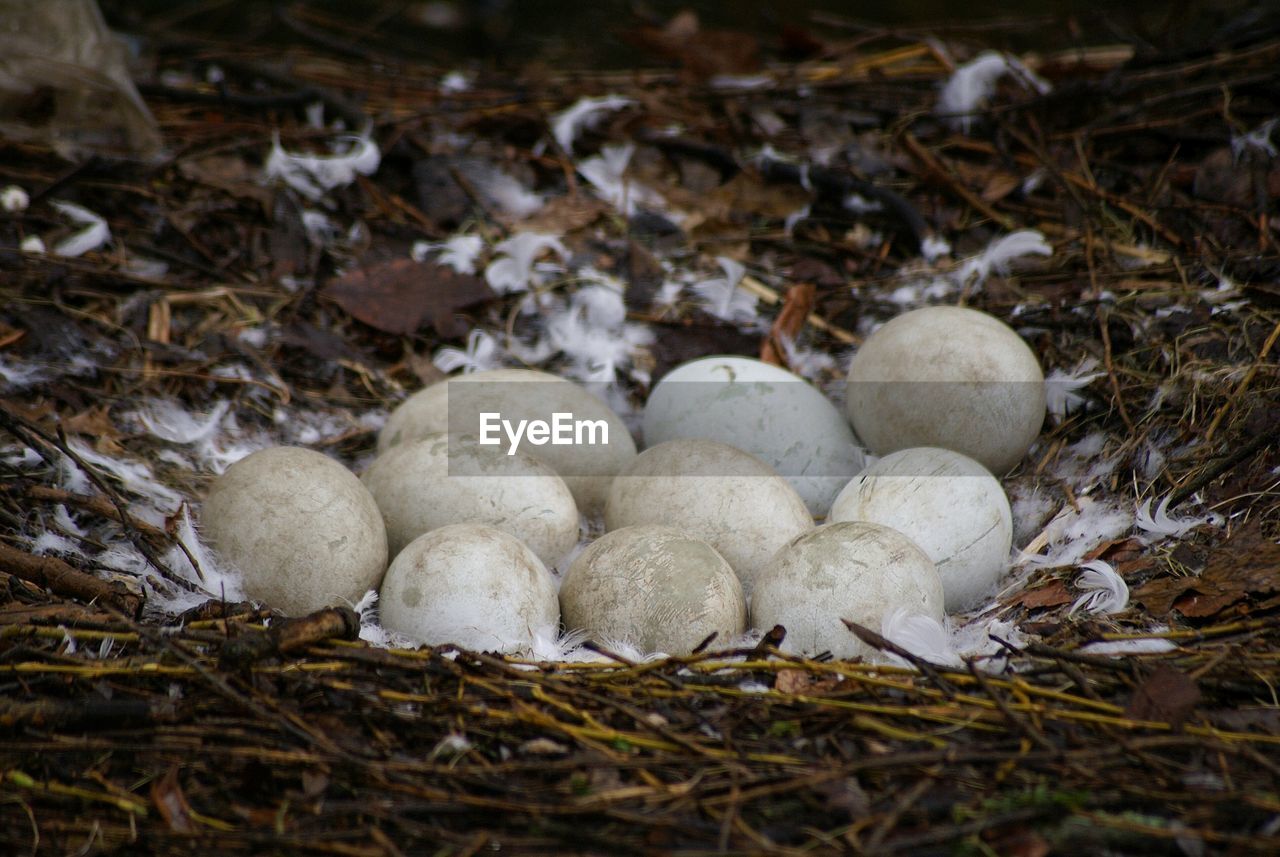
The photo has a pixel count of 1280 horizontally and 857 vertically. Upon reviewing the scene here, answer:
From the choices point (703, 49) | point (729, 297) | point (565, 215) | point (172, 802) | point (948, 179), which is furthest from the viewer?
point (703, 49)

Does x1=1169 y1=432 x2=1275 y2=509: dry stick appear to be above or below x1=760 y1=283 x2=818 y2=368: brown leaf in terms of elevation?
above

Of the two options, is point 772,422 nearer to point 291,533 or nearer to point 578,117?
point 291,533

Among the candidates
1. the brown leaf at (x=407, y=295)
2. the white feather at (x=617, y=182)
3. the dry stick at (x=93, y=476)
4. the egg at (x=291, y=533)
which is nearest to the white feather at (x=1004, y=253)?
the white feather at (x=617, y=182)

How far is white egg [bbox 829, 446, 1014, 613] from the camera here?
2.97m

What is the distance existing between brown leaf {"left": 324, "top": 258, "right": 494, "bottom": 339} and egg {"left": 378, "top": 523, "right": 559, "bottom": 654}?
1.42 metres

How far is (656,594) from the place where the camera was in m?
2.65

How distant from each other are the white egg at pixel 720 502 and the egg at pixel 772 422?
1.06ft

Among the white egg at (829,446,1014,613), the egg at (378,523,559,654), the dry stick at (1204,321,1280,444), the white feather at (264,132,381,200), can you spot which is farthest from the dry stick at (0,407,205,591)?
the dry stick at (1204,321,1280,444)

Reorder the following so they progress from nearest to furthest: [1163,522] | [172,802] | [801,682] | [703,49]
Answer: [172,802]
[801,682]
[1163,522]
[703,49]

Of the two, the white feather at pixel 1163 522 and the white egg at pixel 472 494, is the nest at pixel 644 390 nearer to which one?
the white feather at pixel 1163 522

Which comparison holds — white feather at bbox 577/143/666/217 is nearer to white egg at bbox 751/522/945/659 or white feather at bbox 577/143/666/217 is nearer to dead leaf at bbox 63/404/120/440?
dead leaf at bbox 63/404/120/440

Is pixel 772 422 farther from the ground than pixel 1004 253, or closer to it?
closer to it

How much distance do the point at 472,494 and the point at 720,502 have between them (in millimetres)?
662

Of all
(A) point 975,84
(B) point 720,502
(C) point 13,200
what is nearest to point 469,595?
(B) point 720,502
